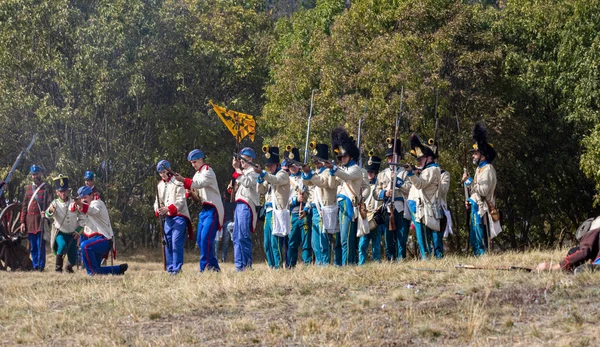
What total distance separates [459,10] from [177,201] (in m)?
13.9

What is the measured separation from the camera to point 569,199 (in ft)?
97.1

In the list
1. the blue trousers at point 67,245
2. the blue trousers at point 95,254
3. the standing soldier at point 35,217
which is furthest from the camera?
the standing soldier at point 35,217

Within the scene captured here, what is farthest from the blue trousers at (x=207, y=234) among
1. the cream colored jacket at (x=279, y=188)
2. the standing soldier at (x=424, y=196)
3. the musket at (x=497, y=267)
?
the musket at (x=497, y=267)

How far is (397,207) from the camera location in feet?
52.0

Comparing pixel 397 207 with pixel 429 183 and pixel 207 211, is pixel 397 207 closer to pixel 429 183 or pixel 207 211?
pixel 429 183

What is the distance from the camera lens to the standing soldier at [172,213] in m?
14.9

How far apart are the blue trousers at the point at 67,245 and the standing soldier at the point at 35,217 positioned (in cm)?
123

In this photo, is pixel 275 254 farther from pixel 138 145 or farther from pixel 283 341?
pixel 138 145

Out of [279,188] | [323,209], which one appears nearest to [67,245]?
[279,188]

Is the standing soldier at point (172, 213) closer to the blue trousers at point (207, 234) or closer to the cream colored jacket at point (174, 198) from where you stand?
the cream colored jacket at point (174, 198)

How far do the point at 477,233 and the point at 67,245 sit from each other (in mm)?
7248

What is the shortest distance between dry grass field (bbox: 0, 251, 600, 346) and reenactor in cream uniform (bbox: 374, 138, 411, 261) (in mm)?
3256

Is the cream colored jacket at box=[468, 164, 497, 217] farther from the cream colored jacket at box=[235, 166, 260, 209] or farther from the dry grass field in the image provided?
the cream colored jacket at box=[235, 166, 260, 209]

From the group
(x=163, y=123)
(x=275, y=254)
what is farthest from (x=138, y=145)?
(x=275, y=254)
